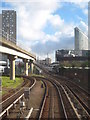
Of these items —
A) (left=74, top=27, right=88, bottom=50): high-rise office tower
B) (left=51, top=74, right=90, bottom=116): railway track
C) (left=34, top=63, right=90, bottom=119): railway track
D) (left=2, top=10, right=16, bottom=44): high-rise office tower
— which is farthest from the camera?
(left=74, top=27, right=88, bottom=50): high-rise office tower

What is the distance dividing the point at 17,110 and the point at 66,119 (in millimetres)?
4555

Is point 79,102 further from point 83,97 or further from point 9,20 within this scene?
point 9,20

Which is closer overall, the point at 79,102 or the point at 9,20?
the point at 79,102

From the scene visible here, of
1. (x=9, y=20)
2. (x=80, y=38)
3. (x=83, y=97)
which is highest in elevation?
(x=80, y=38)

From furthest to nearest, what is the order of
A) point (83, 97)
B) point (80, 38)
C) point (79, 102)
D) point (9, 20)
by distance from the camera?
point (80, 38)
point (9, 20)
point (83, 97)
point (79, 102)

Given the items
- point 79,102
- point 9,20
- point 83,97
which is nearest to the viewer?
point 79,102

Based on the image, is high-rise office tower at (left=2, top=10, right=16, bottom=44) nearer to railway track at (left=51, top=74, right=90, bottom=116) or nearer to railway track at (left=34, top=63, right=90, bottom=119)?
railway track at (left=51, top=74, right=90, bottom=116)

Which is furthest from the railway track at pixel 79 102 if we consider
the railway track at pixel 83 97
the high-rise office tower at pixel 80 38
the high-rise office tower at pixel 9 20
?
the high-rise office tower at pixel 80 38

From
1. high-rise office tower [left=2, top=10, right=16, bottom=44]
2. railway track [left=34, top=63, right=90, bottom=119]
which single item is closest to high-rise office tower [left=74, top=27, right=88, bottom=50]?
high-rise office tower [left=2, top=10, right=16, bottom=44]

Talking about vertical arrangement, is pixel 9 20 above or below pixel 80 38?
below

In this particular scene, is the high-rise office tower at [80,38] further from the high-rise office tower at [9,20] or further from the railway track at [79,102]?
the railway track at [79,102]

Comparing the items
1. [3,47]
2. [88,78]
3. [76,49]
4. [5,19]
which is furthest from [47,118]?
[76,49]

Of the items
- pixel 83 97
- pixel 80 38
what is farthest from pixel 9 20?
pixel 80 38

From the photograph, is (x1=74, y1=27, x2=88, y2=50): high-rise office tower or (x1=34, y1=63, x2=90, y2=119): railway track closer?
(x1=34, y1=63, x2=90, y2=119): railway track
